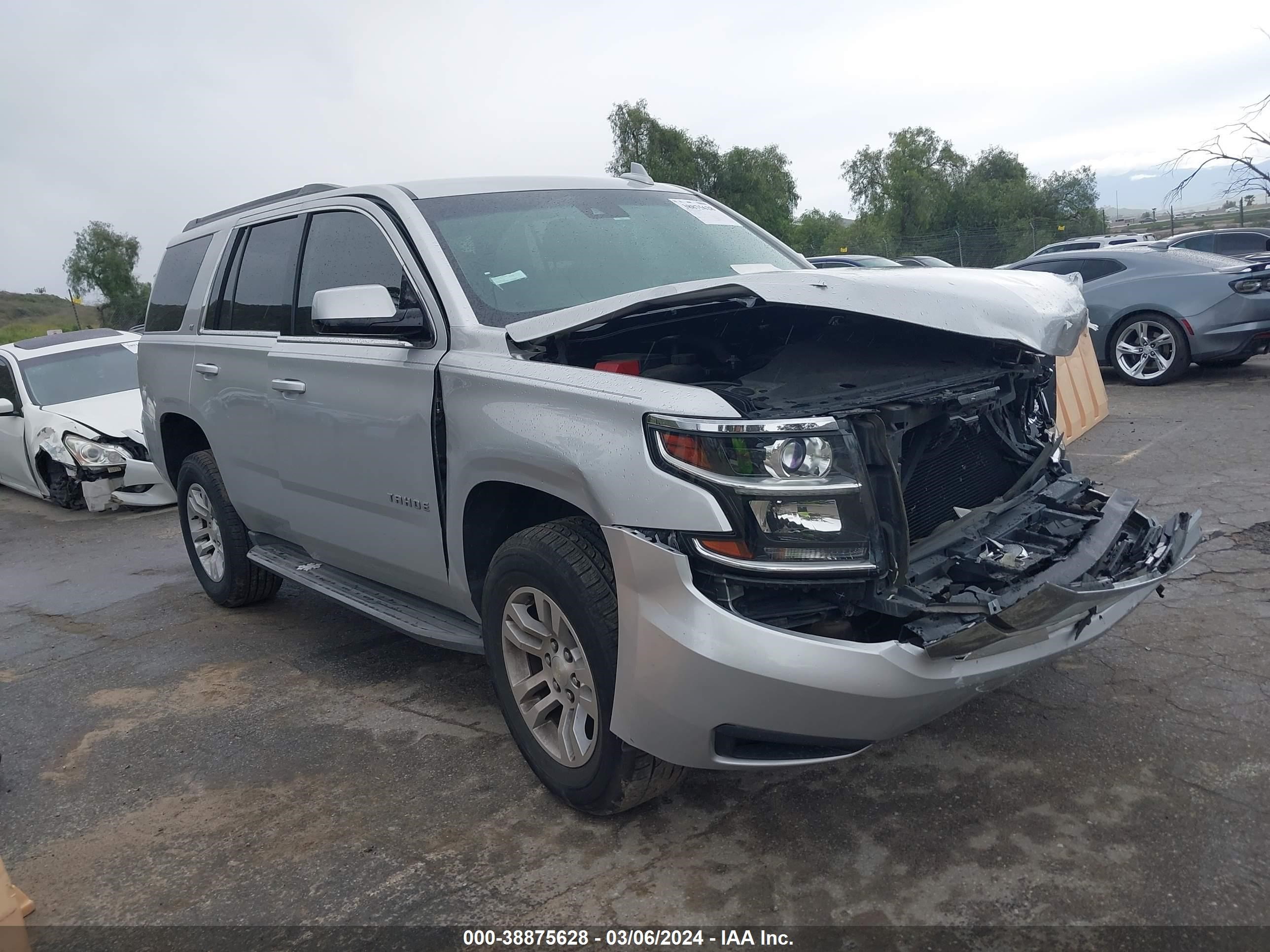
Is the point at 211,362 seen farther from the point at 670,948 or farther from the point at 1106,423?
the point at 1106,423

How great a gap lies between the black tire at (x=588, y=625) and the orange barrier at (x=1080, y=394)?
211 inches

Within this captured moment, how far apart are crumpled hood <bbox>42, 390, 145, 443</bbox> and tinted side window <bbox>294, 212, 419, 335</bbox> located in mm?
5399

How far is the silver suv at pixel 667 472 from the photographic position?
251 cm

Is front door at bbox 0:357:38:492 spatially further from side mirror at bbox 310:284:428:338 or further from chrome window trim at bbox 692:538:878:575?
chrome window trim at bbox 692:538:878:575

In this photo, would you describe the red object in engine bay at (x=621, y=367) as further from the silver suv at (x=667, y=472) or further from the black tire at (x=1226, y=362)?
Result: the black tire at (x=1226, y=362)

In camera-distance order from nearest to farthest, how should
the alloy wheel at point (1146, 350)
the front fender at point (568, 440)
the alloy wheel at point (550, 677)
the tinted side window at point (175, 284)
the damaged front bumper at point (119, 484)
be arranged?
1. the front fender at point (568, 440)
2. the alloy wheel at point (550, 677)
3. the tinted side window at point (175, 284)
4. the damaged front bumper at point (119, 484)
5. the alloy wheel at point (1146, 350)

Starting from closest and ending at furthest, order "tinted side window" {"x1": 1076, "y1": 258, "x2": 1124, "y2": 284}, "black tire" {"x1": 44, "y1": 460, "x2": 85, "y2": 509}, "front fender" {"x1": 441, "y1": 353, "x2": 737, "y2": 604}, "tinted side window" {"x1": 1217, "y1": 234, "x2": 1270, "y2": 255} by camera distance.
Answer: "front fender" {"x1": 441, "y1": 353, "x2": 737, "y2": 604}
"black tire" {"x1": 44, "y1": 460, "x2": 85, "y2": 509}
"tinted side window" {"x1": 1076, "y1": 258, "x2": 1124, "y2": 284}
"tinted side window" {"x1": 1217, "y1": 234, "x2": 1270, "y2": 255}

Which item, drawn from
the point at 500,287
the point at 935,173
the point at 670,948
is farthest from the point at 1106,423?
the point at 935,173

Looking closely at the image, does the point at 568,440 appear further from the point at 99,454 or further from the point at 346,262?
the point at 99,454

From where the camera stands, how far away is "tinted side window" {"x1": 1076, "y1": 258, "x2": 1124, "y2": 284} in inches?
408

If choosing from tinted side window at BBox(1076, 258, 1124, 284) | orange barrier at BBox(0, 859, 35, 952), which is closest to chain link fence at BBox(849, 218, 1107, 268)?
tinted side window at BBox(1076, 258, 1124, 284)

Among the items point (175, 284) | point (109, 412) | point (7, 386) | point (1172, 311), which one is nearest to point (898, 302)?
point (175, 284)

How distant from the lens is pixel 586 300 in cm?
356

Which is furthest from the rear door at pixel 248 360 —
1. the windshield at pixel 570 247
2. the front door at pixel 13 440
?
the front door at pixel 13 440
